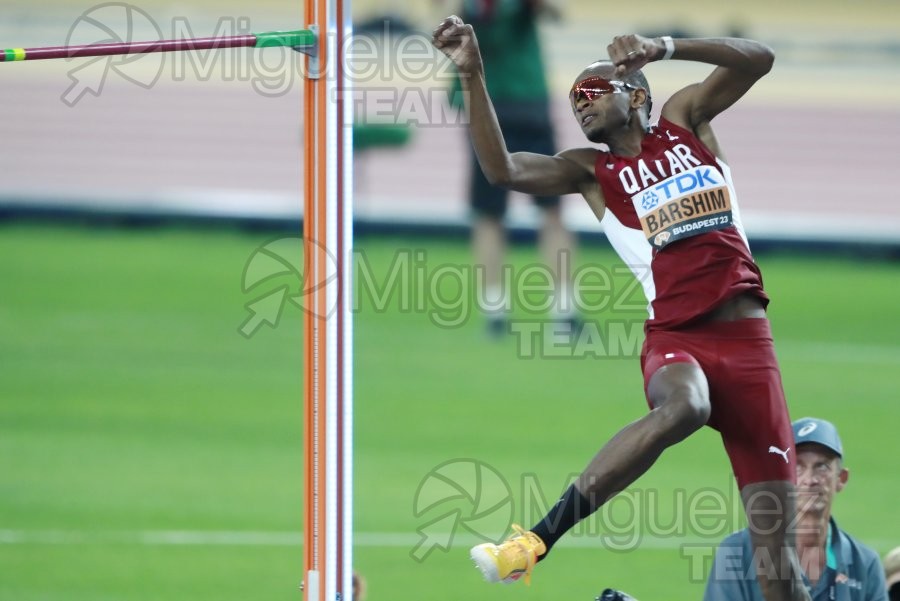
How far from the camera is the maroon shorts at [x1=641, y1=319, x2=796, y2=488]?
15.7 ft

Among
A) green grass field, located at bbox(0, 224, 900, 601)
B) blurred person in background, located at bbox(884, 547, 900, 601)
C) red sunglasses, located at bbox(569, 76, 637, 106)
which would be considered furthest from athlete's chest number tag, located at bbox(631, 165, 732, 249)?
green grass field, located at bbox(0, 224, 900, 601)

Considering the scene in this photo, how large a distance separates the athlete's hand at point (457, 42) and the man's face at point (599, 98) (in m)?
0.37

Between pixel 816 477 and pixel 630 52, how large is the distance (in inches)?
69.4

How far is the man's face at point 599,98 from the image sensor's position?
15.8 ft

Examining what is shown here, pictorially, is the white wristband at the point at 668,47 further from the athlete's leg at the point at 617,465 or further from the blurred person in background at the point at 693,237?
the athlete's leg at the point at 617,465

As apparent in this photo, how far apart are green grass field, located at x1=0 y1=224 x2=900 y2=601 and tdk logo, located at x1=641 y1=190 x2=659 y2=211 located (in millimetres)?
2672

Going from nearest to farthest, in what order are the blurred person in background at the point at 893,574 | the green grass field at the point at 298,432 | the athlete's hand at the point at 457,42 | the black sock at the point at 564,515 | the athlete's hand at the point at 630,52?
the athlete's hand at the point at 630,52 → the black sock at the point at 564,515 → the athlete's hand at the point at 457,42 → the blurred person in background at the point at 893,574 → the green grass field at the point at 298,432

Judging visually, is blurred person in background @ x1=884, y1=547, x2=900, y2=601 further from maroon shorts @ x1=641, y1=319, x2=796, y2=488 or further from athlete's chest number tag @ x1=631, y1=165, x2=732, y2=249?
athlete's chest number tag @ x1=631, y1=165, x2=732, y2=249

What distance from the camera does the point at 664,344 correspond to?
4.82m

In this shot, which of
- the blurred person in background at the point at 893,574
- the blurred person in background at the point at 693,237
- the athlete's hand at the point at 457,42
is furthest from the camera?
the blurred person in background at the point at 893,574

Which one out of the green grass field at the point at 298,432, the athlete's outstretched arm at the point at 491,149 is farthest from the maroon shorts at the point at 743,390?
the green grass field at the point at 298,432

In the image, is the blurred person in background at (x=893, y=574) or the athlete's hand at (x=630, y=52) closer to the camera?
the athlete's hand at (x=630, y=52)

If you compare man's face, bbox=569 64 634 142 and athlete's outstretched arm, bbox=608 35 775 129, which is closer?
athlete's outstretched arm, bbox=608 35 775 129

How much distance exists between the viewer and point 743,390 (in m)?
4.79
